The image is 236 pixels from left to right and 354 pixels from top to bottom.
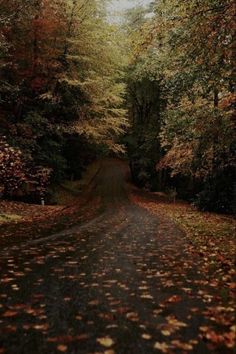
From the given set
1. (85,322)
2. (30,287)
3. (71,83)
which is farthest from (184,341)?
(71,83)

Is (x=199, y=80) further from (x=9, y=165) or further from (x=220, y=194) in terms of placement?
(x=9, y=165)

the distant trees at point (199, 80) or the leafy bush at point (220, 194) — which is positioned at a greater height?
the distant trees at point (199, 80)

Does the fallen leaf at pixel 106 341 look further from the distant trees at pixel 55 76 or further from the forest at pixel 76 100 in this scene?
the distant trees at pixel 55 76

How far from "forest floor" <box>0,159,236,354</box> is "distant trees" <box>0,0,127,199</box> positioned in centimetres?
1189

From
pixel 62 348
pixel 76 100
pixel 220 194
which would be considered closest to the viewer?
pixel 62 348

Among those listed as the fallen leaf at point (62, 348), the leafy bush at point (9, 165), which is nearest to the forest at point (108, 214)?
the fallen leaf at point (62, 348)

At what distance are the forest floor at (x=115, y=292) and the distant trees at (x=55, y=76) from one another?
11.9m

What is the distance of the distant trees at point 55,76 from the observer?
76.3 feet

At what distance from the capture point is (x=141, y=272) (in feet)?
26.1

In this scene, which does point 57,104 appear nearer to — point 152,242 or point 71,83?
point 71,83

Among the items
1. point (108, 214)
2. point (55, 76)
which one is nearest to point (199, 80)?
point (108, 214)

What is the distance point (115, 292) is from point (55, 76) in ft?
67.2

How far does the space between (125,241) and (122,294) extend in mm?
5174

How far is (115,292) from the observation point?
6539mm
